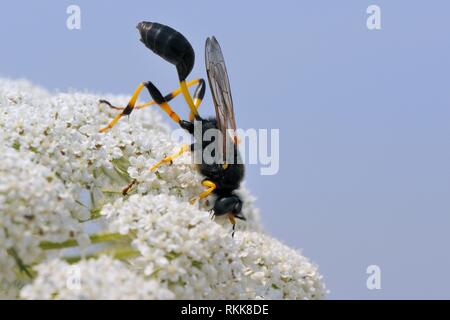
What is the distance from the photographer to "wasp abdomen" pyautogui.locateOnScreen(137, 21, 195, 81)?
781cm

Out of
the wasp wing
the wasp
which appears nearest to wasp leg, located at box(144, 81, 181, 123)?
the wasp

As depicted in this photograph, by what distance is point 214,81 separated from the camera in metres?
7.68

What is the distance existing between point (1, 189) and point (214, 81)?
309 centimetres

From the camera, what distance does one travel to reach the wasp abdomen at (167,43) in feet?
25.6

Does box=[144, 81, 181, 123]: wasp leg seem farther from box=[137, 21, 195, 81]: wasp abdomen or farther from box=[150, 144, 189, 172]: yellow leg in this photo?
box=[150, 144, 189, 172]: yellow leg

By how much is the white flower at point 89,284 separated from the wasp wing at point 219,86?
2704mm

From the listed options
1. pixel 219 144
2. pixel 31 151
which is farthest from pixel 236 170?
pixel 31 151

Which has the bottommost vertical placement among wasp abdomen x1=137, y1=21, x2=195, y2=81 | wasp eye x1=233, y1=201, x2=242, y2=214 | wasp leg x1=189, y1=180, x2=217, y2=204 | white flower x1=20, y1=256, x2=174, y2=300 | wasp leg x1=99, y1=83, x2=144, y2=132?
white flower x1=20, y1=256, x2=174, y2=300

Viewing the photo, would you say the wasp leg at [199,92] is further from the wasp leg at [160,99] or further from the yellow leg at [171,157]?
the yellow leg at [171,157]

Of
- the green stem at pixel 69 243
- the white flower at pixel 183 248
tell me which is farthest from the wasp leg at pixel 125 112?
the green stem at pixel 69 243

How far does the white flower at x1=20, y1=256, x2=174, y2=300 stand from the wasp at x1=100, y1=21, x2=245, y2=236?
1.99 metres

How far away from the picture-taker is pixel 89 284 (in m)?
4.92
